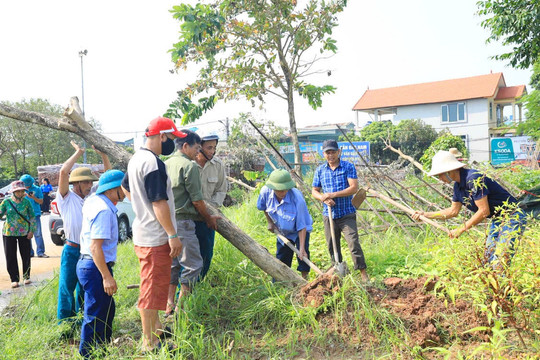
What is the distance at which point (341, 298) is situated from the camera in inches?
143

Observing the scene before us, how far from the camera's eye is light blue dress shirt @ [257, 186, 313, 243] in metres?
4.67

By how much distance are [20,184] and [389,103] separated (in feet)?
107

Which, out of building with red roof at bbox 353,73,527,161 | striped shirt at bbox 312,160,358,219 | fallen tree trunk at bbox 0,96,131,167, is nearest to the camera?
fallen tree trunk at bbox 0,96,131,167

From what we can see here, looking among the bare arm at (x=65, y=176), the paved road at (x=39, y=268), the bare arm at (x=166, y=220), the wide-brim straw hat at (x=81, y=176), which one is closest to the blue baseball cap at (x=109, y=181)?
the bare arm at (x=166, y=220)

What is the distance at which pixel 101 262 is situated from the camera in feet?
11.0

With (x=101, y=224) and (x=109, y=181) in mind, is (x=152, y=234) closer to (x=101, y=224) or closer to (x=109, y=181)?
(x=101, y=224)

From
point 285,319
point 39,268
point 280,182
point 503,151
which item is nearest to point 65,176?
point 280,182

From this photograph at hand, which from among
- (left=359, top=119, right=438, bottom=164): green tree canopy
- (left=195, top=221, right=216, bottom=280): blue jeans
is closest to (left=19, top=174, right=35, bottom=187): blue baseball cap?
(left=195, top=221, right=216, bottom=280): blue jeans

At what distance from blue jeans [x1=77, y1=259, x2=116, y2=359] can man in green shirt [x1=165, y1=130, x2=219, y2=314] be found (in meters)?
0.73

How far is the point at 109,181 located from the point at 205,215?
0.93 metres

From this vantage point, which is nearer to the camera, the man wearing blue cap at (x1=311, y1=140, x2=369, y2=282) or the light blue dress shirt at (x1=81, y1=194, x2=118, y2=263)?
the light blue dress shirt at (x1=81, y1=194, x2=118, y2=263)

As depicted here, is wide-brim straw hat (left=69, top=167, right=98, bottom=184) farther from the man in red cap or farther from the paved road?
the paved road

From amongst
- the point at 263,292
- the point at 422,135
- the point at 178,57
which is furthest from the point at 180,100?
the point at 422,135

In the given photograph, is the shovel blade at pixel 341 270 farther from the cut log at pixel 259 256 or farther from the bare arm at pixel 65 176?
the bare arm at pixel 65 176
